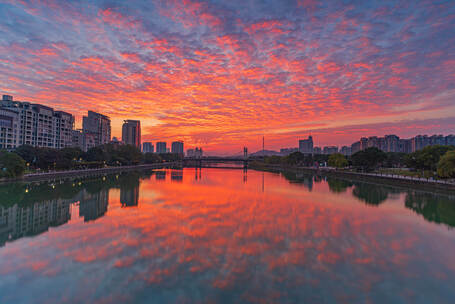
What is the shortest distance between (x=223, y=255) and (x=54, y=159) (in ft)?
154

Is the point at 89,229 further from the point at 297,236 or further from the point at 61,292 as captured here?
the point at 297,236

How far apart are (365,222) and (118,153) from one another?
233 feet

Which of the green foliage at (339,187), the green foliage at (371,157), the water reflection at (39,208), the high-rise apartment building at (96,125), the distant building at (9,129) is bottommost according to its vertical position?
the water reflection at (39,208)

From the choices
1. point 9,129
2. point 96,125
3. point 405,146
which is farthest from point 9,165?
point 405,146

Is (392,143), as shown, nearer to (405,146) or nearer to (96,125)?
(405,146)

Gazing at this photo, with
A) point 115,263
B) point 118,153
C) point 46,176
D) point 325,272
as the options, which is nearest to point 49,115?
point 118,153

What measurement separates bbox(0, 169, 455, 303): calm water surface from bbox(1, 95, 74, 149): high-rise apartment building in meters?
67.6

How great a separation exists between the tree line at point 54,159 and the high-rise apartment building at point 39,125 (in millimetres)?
19922

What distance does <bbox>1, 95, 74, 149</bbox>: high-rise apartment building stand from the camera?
72.3 m

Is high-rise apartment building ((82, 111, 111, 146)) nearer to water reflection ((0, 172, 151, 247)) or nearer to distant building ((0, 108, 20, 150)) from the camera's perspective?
distant building ((0, 108, 20, 150))

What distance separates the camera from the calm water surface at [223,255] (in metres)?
Result: 7.56

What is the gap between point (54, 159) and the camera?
4594cm

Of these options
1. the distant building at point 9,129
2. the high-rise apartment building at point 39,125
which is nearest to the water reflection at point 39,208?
the distant building at point 9,129

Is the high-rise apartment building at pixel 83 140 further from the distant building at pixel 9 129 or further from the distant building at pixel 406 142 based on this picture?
the distant building at pixel 406 142
